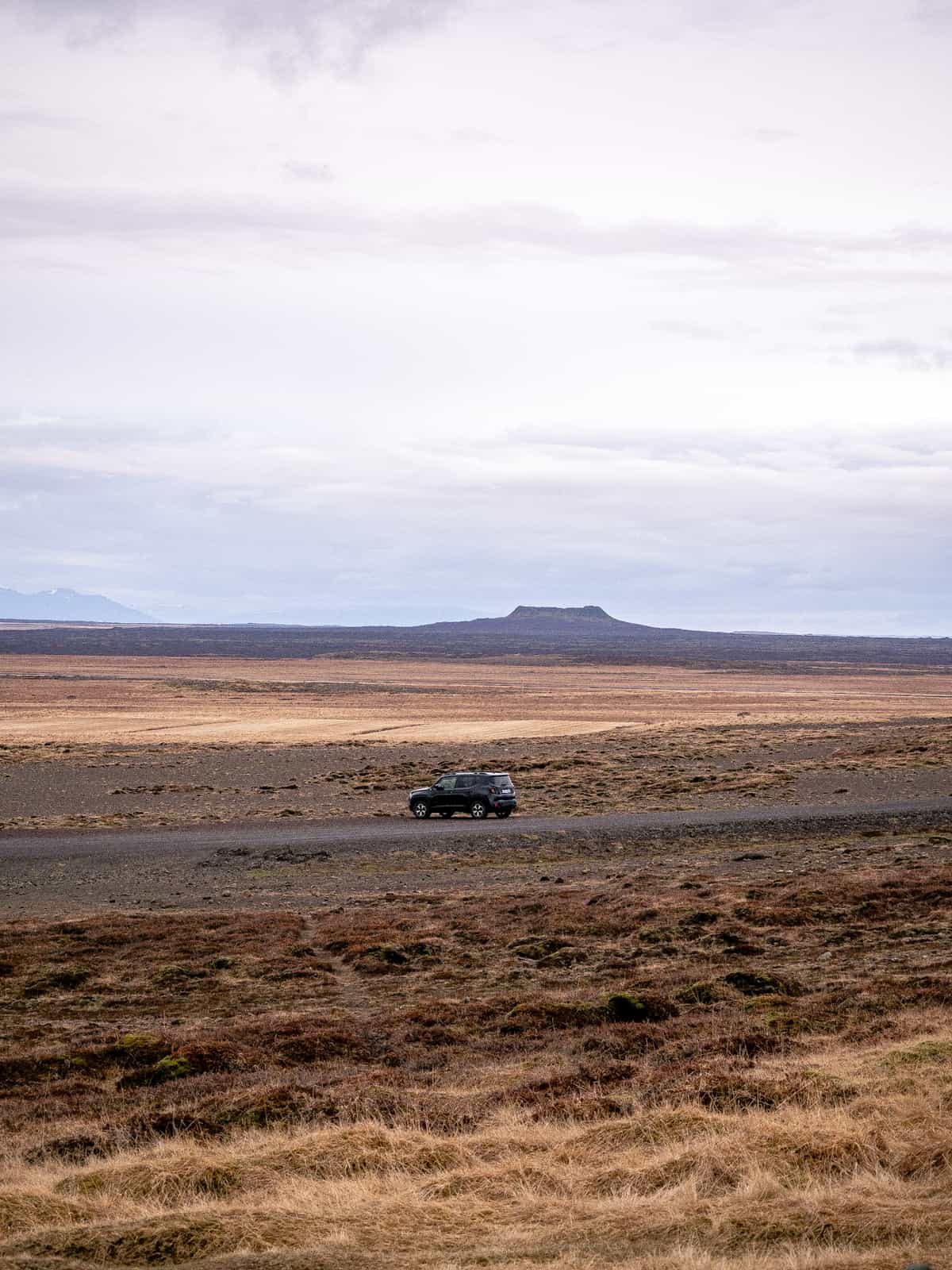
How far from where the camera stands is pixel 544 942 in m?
22.4

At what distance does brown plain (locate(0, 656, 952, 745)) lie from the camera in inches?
3110

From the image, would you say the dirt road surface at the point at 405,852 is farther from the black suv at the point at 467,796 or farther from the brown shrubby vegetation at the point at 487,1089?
the brown shrubby vegetation at the point at 487,1089

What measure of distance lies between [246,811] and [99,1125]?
107 ft

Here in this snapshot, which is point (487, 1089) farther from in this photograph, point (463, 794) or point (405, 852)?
point (463, 794)

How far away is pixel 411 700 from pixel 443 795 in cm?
7077

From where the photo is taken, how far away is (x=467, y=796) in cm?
4256

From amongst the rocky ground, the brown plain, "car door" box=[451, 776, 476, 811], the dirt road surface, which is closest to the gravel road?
the dirt road surface

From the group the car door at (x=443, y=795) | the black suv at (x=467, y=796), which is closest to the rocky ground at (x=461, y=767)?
the black suv at (x=467, y=796)

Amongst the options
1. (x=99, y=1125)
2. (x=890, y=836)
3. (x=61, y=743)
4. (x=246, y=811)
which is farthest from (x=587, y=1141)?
(x=61, y=743)

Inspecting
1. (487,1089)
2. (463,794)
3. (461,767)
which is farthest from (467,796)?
(487,1089)

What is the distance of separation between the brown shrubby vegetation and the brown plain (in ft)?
163

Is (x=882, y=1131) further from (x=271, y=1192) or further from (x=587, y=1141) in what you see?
(x=271, y=1192)

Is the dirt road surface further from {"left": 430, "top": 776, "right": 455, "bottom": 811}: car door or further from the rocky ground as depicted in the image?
the rocky ground

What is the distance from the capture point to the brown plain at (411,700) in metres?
79.0
